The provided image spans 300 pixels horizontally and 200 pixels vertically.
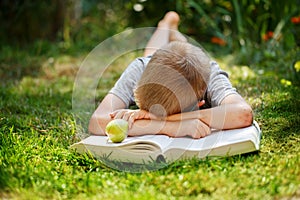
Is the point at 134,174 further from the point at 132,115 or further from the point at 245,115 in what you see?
the point at 245,115

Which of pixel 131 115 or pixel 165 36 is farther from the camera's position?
pixel 165 36

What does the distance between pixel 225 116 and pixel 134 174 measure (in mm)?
612

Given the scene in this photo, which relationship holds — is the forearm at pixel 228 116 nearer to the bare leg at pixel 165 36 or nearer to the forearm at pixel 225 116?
the forearm at pixel 225 116

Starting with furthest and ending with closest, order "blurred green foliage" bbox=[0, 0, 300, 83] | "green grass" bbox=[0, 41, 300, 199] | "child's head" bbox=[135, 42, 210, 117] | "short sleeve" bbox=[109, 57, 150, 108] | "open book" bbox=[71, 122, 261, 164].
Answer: "blurred green foliage" bbox=[0, 0, 300, 83]
"short sleeve" bbox=[109, 57, 150, 108]
"child's head" bbox=[135, 42, 210, 117]
"open book" bbox=[71, 122, 261, 164]
"green grass" bbox=[0, 41, 300, 199]

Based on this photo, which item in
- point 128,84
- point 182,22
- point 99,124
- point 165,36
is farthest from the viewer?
point 182,22

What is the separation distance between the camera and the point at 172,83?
2.41m

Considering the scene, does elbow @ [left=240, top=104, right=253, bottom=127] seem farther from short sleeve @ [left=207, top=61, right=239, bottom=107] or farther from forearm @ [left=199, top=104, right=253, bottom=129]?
short sleeve @ [left=207, top=61, right=239, bottom=107]

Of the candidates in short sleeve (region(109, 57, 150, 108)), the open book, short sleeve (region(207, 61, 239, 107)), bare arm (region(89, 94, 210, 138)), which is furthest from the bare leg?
the open book

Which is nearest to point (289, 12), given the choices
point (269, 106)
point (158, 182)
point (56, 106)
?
point (269, 106)

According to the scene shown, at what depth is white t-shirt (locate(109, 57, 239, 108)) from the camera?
2.74m

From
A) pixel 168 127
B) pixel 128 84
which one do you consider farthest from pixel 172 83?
pixel 128 84

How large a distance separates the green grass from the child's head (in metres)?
0.36

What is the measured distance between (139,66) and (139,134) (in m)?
0.64

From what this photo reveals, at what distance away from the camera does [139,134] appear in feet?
8.29
